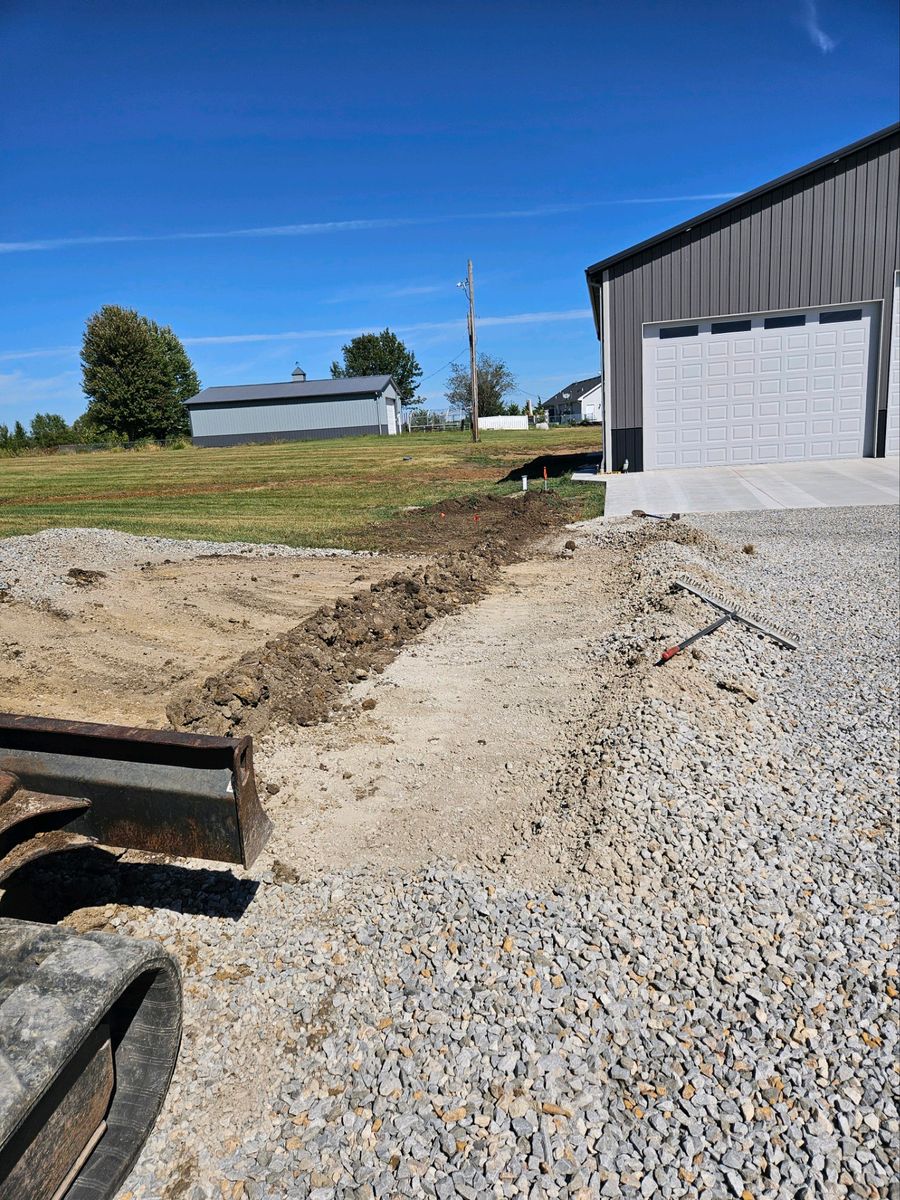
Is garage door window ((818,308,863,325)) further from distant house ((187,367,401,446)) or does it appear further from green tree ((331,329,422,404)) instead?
green tree ((331,329,422,404))

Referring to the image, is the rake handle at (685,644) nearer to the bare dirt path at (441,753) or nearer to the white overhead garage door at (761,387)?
the bare dirt path at (441,753)

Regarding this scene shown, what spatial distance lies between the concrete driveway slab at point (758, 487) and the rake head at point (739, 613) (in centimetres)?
606

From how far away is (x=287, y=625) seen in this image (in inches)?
282

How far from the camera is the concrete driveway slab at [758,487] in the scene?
45.1 ft

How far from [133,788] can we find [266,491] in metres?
17.9

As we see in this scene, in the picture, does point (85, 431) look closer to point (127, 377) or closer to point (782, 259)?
point (127, 377)

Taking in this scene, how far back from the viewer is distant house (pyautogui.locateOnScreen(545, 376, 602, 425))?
80.3m

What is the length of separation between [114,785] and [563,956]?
1.75 meters

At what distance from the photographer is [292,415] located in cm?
5497

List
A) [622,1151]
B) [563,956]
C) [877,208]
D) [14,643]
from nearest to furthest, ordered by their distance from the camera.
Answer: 1. [622,1151]
2. [563,956]
3. [14,643]
4. [877,208]

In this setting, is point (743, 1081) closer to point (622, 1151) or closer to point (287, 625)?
point (622, 1151)

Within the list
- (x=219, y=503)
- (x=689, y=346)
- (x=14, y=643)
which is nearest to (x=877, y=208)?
(x=689, y=346)

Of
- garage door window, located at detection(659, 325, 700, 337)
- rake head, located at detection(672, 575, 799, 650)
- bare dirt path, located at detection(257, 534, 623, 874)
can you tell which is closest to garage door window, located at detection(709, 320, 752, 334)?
garage door window, located at detection(659, 325, 700, 337)

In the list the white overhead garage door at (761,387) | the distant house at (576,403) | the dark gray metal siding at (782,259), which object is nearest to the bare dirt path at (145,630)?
the white overhead garage door at (761,387)
